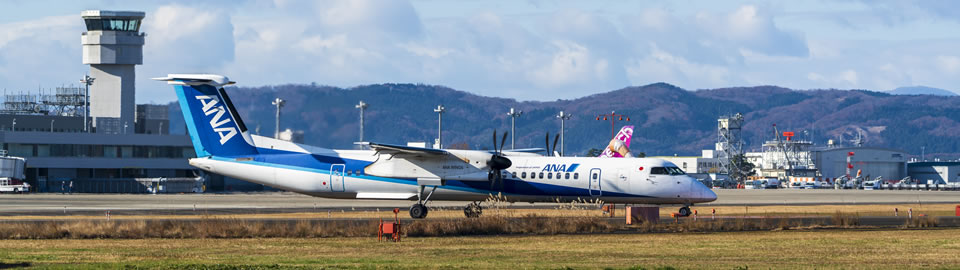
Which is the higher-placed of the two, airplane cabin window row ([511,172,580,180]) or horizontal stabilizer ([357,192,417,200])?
airplane cabin window row ([511,172,580,180])

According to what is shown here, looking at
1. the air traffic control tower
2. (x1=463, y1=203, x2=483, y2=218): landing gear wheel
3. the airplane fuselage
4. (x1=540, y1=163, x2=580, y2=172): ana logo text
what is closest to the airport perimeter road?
the airplane fuselage

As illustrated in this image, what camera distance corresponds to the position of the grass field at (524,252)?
25234 millimetres

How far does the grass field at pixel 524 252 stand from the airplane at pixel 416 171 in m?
9.68

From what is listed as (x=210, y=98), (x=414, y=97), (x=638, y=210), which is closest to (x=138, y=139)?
(x=414, y=97)

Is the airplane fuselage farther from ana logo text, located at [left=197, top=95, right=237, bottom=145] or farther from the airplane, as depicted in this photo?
ana logo text, located at [left=197, top=95, right=237, bottom=145]

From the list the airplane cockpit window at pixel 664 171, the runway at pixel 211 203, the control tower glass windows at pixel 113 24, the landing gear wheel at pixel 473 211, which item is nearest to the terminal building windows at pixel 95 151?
the control tower glass windows at pixel 113 24

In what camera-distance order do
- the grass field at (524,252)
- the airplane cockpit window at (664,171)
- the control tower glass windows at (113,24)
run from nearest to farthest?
the grass field at (524,252) → the airplane cockpit window at (664,171) → the control tower glass windows at (113,24)

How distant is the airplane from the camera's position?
45188 mm

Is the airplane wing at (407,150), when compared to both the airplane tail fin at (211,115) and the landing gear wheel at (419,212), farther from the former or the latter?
the airplane tail fin at (211,115)

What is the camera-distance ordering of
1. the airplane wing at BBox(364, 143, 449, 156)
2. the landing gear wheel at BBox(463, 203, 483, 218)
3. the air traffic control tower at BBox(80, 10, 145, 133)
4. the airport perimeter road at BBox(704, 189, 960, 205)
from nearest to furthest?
the airplane wing at BBox(364, 143, 449, 156) < the landing gear wheel at BBox(463, 203, 483, 218) < the airport perimeter road at BBox(704, 189, 960, 205) < the air traffic control tower at BBox(80, 10, 145, 133)

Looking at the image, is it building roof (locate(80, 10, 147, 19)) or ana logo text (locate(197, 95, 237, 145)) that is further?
building roof (locate(80, 10, 147, 19))

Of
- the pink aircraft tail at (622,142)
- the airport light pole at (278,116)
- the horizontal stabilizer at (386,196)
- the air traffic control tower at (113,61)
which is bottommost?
the horizontal stabilizer at (386,196)

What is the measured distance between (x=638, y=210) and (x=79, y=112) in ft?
411

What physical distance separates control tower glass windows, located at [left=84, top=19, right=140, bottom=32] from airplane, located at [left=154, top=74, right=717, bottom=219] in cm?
9158
